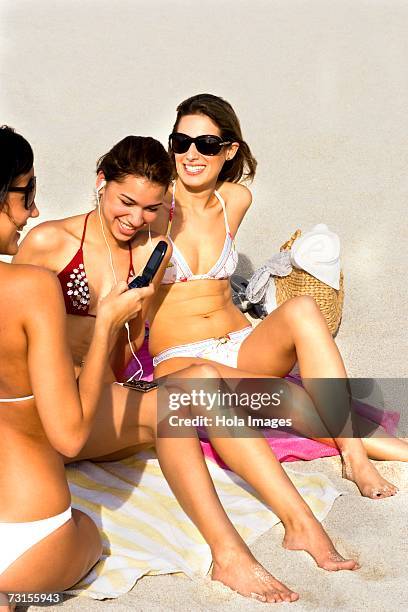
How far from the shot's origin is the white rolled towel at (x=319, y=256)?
5906mm

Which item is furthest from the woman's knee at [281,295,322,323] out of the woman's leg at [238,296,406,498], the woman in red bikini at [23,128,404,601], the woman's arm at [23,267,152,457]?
the woman's arm at [23,267,152,457]

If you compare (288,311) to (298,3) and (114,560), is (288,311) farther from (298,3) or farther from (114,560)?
(298,3)

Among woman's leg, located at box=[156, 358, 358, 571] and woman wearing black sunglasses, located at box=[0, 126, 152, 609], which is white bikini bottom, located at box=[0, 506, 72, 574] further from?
woman's leg, located at box=[156, 358, 358, 571]

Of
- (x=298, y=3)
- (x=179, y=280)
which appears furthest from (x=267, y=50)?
(x=179, y=280)

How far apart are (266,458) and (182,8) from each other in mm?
8648

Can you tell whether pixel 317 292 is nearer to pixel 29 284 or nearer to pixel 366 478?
pixel 366 478

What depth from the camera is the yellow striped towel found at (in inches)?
152

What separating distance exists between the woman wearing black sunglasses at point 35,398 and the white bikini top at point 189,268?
152 centimetres

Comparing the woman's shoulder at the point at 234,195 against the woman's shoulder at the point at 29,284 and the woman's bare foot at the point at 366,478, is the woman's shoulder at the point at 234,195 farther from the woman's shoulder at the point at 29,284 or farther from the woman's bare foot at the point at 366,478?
the woman's shoulder at the point at 29,284

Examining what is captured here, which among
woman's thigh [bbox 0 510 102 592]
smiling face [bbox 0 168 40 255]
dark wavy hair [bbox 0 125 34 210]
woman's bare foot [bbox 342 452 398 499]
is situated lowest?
woman's bare foot [bbox 342 452 398 499]

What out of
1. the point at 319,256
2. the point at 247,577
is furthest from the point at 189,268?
the point at 247,577

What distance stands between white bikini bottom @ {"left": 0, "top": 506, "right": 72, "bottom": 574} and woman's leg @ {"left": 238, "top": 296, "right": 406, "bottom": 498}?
1.71m

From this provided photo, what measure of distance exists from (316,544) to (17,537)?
4.24ft

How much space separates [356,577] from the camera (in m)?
3.80
